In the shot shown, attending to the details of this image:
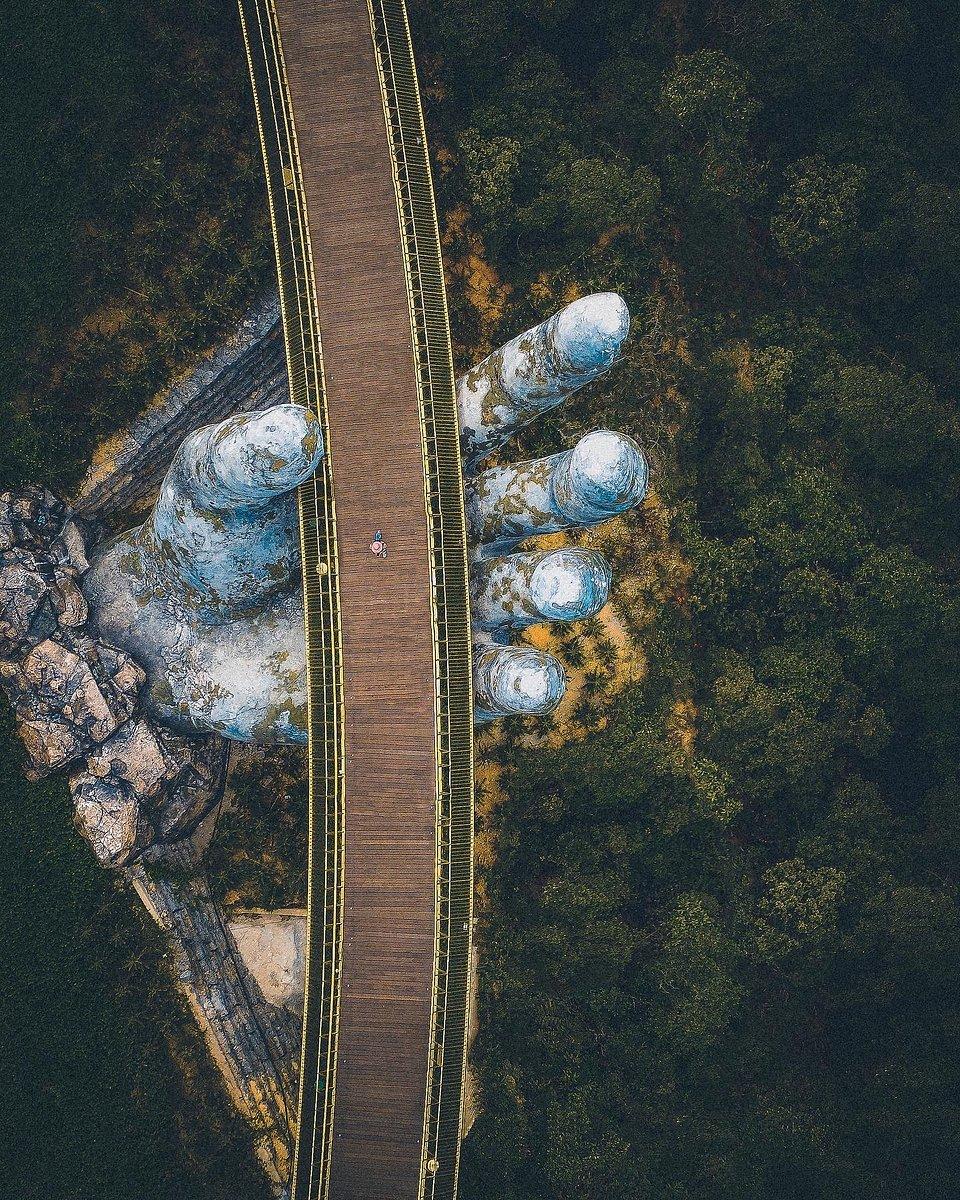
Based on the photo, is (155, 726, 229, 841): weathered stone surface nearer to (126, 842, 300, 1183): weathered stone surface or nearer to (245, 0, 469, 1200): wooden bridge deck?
(126, 842, 300, 1183): weathered stone surface

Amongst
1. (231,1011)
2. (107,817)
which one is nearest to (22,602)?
(107,817)

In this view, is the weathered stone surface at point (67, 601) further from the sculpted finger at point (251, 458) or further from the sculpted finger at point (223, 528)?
the sculpted finger at point (251, 458)

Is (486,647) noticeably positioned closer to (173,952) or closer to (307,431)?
(307,431)

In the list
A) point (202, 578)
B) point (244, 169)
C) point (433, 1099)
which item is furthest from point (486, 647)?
point (244, 169)

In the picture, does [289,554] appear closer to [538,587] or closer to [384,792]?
[384,792]

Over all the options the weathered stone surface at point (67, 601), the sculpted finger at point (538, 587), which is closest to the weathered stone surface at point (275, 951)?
the weathered stone surface at point (67, 601)

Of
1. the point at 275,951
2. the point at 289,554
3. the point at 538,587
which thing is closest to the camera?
the point at 538,587

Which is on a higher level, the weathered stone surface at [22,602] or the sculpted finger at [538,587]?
the weathered stone surface at [22,602]

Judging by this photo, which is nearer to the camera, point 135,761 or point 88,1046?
point 88,1046
